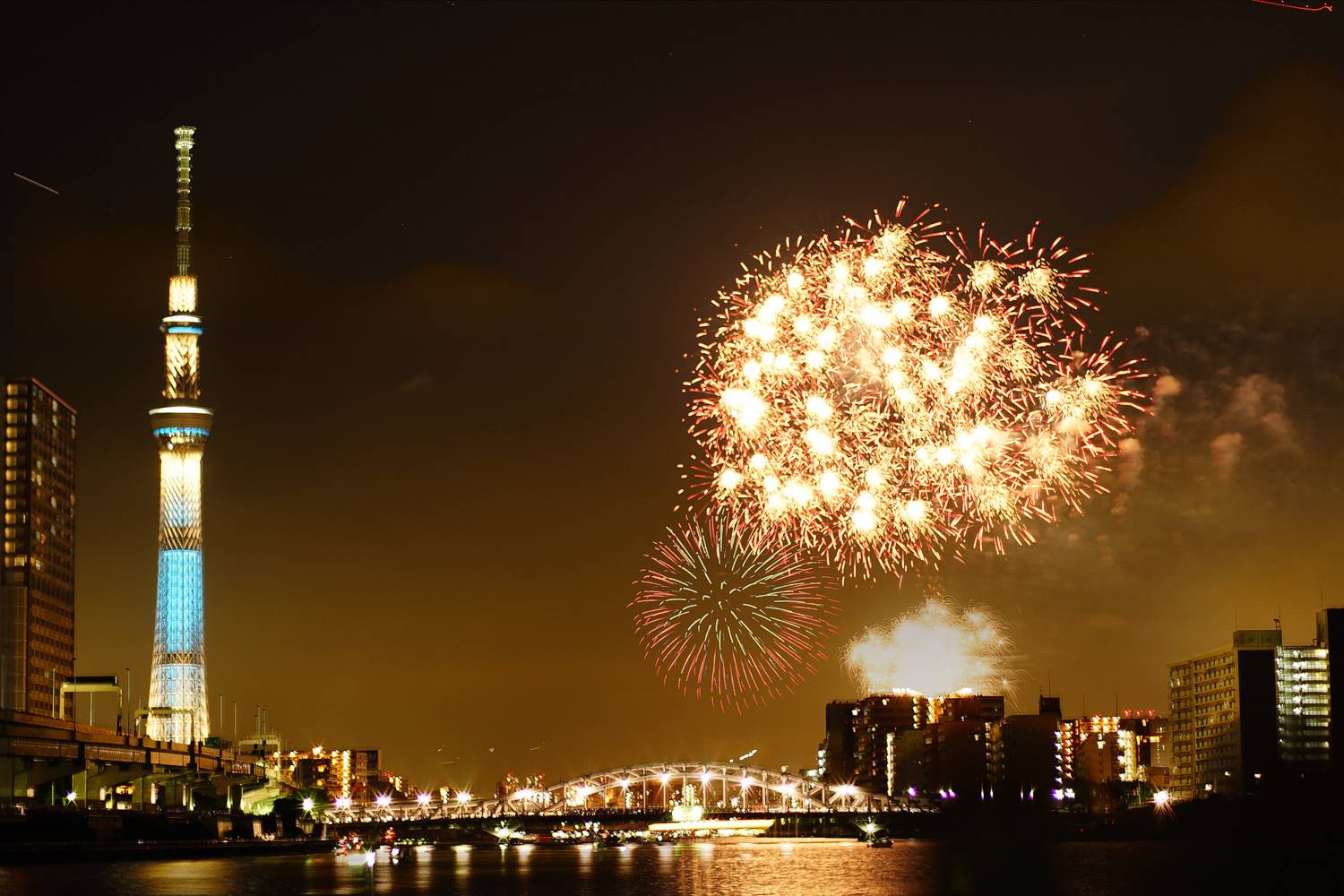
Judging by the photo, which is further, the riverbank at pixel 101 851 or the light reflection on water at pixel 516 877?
the riverbank at pixel 101 851

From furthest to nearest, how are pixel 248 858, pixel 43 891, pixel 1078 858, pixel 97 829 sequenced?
pixel 248 858
pixel 1078 858
pixel 97 829
pixel 43 891

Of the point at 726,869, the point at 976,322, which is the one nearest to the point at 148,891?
the point at 726,869

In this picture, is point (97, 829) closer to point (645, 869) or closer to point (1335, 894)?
point (645, 869)

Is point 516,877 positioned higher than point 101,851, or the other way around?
point 101,851

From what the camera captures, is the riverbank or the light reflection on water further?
the riverbank

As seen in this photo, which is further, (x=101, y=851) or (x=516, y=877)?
(x=101, y=851)

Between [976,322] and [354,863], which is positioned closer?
[976,322]

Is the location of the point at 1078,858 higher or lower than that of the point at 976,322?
lower

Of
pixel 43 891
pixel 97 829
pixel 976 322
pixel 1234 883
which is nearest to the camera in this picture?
pixel 976 322
